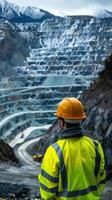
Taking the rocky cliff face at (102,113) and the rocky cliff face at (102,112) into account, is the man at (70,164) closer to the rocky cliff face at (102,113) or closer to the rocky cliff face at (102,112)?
the rocky cliff face at (102,113)

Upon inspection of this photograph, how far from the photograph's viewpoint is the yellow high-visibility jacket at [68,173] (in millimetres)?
5496

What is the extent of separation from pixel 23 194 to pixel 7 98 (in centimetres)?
18535

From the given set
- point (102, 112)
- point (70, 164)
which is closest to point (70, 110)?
point (70, 164)

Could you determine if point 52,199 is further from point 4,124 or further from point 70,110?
point 4,124

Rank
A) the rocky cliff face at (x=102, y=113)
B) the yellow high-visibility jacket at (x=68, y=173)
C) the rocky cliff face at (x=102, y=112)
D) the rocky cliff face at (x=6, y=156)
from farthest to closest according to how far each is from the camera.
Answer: the rocky cliff face at (x=6, y=156) < the rocky cliff face at (x=102, y=112) < the rocky cliff face at (x=102, y=113) < the yellow high-visibility jacket at (x=68, y=173)

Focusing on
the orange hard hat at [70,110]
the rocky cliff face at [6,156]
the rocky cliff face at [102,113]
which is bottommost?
the rocky cliff face at [6,156]

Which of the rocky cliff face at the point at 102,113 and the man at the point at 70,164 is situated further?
the rocky cliff face at the point at 102,113

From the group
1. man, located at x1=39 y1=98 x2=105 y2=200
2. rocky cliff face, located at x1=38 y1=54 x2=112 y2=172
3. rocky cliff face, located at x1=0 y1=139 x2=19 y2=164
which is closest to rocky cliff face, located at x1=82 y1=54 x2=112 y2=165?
rocky cliff face, located at x1=38 y1=54 x2=112 y2=172

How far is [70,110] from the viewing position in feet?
18.7

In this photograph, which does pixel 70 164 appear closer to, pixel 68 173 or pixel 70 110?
pixel 68 173

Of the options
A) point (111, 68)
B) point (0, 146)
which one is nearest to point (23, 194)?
point (0, 146)

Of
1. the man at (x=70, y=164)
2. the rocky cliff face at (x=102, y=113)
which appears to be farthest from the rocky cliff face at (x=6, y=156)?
the man at (x=70, y=164)

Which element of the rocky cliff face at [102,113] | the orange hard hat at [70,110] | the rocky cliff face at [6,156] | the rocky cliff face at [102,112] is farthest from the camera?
the rocky cliff face at [6,156]

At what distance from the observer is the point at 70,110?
5.70 m
